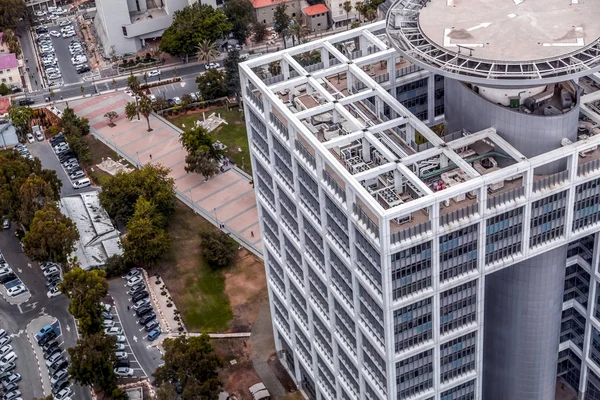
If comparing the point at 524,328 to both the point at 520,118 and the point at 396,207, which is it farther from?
the point at 396,207

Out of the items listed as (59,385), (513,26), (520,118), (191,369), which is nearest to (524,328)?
(520,118)

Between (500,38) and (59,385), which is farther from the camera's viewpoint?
(59,385)

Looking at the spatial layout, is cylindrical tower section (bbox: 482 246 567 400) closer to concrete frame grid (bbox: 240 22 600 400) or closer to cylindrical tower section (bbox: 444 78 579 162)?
concrete frame grid (bbox: 240 22 600 400)

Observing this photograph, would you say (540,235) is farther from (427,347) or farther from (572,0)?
(572,0)

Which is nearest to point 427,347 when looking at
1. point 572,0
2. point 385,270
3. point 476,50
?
point 385,270

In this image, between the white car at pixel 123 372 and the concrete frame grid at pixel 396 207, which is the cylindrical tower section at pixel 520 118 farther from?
the white car at pixel 123 372

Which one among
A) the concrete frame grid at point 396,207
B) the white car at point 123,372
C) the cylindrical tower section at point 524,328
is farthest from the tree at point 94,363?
the cylindrical tower section at point 524,328
